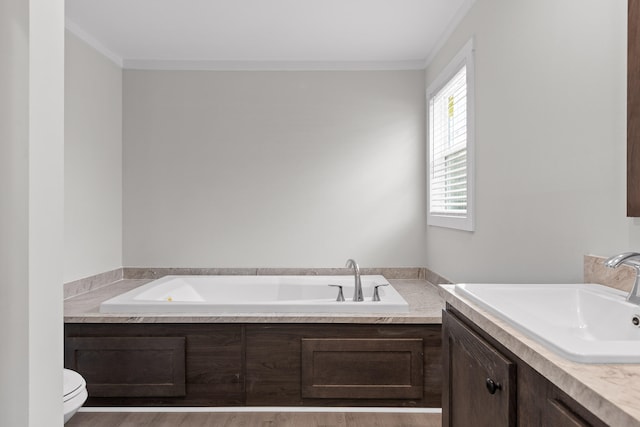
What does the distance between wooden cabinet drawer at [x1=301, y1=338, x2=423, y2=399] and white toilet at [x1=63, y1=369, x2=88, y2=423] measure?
1240 mm

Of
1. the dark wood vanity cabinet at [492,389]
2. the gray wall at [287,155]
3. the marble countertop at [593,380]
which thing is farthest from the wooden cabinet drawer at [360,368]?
the marble countertop at [593,380]

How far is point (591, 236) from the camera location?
1653mm

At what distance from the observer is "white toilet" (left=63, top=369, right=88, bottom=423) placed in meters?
1.62

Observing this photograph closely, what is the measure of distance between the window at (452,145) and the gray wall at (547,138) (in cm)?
12

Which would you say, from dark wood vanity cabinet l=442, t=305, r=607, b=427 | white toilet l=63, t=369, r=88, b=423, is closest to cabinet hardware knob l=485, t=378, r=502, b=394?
dark wood vanity cabinet l=442, t=305, r=607, b=427

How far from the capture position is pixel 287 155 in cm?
403

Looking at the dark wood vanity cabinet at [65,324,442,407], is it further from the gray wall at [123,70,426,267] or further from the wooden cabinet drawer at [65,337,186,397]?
the gray wall at [123,70,426,267]

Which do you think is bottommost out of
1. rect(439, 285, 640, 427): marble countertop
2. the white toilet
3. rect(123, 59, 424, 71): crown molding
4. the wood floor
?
the wood floor

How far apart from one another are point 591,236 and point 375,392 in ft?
5.00

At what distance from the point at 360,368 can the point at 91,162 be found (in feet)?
7.77

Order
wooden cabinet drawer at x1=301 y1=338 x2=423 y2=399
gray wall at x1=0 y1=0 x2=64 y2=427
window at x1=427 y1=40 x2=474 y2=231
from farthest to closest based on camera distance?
window at x1=427 y1=40 x2=474 y2=231, wooden cabinet drawer at x1=301 y1=338 x2=423 y2=399, gray wall at x1=0 y1=0 x2=64 y2=427

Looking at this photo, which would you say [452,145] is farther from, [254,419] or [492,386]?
[492,386]

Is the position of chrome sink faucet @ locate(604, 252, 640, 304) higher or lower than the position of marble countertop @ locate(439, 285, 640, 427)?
higher

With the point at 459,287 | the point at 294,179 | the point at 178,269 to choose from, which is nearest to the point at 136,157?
the point at 178,269
